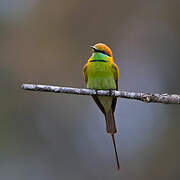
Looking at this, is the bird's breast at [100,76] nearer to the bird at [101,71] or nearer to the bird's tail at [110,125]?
the bird at [101,71]

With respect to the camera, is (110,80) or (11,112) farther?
(11,112)

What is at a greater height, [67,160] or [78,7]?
[78,7]

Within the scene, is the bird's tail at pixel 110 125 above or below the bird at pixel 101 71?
below

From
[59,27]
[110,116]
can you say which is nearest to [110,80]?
[110,116]

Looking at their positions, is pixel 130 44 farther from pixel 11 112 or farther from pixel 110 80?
pixel 110 80

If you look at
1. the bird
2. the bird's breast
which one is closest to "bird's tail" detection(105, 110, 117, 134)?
the bird

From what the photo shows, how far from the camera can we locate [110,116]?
9.34 feet

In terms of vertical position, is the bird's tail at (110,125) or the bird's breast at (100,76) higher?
the bird's breast at (100,76)

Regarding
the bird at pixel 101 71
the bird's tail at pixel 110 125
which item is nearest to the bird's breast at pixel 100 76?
the bird at pixel 101 71

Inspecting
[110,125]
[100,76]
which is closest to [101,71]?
[100,76]

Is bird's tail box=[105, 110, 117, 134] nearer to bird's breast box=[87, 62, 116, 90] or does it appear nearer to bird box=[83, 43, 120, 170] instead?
bird box=[83, 43, 120, 170]

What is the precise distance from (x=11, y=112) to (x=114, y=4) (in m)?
1.65

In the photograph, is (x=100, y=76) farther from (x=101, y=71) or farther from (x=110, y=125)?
(x=110, y=125)

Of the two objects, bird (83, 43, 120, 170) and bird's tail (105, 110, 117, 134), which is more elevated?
bird (83, 43, 120, 170)
